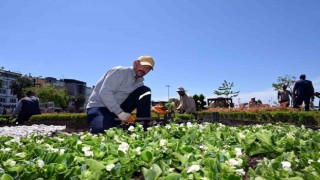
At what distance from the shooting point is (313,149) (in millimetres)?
2119

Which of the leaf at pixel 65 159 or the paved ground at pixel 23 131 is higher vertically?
the leaf at pixel 65 159

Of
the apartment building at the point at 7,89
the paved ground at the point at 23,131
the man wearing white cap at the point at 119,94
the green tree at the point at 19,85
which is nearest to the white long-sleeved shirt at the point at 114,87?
the man wearing white cap at the point at 119,94

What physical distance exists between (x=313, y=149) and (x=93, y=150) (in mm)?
1417

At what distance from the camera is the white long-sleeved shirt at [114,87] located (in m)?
5.21

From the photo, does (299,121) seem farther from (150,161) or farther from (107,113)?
(150,161)

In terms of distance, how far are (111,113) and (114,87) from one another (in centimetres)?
45

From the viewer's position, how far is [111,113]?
552cm

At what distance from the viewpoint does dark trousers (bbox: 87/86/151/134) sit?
526 centimetres

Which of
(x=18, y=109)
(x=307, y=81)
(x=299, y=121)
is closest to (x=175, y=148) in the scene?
(x=299, y=121)

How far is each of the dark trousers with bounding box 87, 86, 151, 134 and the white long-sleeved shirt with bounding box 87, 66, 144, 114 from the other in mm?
102

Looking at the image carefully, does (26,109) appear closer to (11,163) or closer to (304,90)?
(304,90)

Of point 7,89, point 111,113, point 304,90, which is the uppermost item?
point 7,89

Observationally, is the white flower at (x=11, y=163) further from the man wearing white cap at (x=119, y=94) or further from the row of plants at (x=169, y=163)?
the man wearing white cap at (x=119, y=94)

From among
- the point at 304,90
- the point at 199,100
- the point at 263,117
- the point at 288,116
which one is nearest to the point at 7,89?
the point at 199,100
